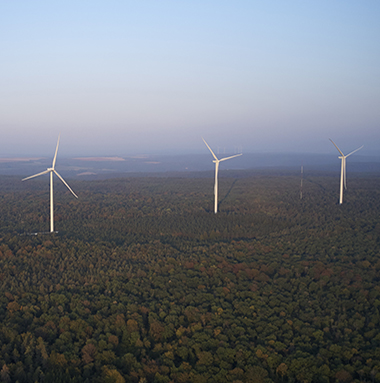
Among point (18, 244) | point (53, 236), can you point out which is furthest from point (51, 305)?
point (53, 236)

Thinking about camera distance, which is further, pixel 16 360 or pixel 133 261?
pixel 133 261

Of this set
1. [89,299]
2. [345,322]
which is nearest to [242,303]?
[345,322]

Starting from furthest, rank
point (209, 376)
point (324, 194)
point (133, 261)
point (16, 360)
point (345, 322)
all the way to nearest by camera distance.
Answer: point (324, 194)
point (133, 261)
point (345, 322)
point (16, 360)
point (209, 376)

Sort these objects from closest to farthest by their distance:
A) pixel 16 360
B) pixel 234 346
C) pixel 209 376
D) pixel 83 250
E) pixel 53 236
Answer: pixel 209 376 < pixel 16 360 < pixel 234 346 < pixel 83 250 < pixel 53 236

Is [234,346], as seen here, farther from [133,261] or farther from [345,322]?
[133,261]

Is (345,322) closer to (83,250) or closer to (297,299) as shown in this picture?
(297,299)

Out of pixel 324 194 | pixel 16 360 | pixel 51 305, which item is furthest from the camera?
pixel 324 194
